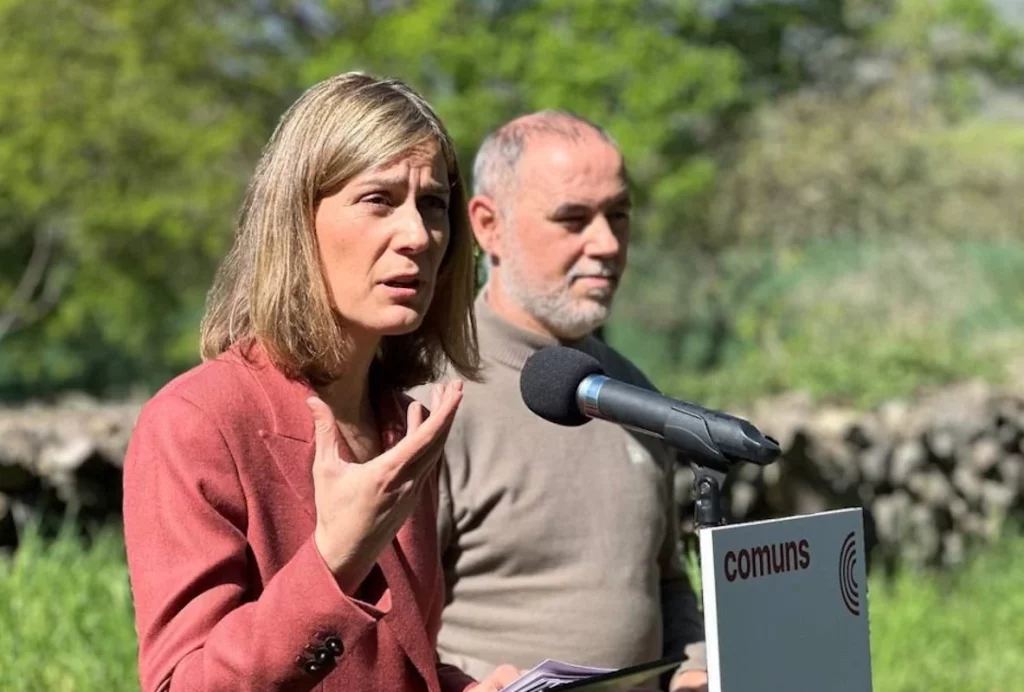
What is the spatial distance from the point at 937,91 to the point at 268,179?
103 ft

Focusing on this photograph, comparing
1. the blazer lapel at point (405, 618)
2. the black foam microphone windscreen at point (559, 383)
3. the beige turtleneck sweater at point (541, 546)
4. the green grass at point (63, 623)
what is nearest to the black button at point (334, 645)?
the blazer lapel at point (405, 618)

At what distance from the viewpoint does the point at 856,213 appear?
24578mm

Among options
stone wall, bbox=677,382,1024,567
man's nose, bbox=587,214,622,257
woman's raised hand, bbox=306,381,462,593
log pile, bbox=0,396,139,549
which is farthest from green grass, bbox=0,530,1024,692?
woman's raised hand, bbox=306,381,462,593

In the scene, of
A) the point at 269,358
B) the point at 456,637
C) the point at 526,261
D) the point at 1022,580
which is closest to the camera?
the point at 269,358

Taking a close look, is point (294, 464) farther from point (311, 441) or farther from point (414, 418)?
point (414, 418)

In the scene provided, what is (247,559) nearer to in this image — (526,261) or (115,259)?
(526,261)

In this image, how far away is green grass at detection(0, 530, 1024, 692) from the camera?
4621mm

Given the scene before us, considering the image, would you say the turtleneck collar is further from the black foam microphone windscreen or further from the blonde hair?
the black foam microphone windscreen

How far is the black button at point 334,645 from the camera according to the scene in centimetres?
200

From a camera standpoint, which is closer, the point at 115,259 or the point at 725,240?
the point at 115,259

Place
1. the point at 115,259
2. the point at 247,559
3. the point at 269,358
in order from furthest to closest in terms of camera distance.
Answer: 1. the point at 115,259
2. the point at 269,358
3. the point at 247,559

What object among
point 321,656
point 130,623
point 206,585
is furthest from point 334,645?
point 130,623

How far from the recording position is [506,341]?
3684 millimetres

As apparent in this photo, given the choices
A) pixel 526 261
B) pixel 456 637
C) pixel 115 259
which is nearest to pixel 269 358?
pixel 456 637
